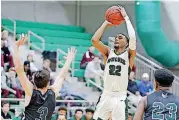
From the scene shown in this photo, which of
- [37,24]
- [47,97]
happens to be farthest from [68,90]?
[47,97]

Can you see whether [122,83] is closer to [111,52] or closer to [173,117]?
[111,52]

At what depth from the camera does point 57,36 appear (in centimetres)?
1723

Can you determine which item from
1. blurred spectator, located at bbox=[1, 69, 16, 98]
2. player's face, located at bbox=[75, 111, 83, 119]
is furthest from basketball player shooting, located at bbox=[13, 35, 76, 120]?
blurred spectator, located at bbox=[1, 69, 16, 98]

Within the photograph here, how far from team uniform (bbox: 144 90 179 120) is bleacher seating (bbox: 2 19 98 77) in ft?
31.7

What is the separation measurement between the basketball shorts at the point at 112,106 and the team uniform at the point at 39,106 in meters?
1.44

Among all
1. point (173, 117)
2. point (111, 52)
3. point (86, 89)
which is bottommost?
point (86, 89)

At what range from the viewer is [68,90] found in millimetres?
13945

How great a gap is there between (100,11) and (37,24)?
93.0 inches

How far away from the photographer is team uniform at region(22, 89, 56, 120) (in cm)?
644

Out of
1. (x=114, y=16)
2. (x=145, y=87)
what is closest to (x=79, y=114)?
(x=145, y=87)

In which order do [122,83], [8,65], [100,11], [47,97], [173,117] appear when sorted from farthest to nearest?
[100,11], [8,65], [122,83], [47,97], [173,117]

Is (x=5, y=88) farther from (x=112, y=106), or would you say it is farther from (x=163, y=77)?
(x=163, y=77)

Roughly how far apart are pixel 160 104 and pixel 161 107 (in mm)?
35

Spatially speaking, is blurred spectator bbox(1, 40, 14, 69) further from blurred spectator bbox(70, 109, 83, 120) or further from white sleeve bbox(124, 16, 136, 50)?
white sleeve bbox(124, 16, 136, 50)
